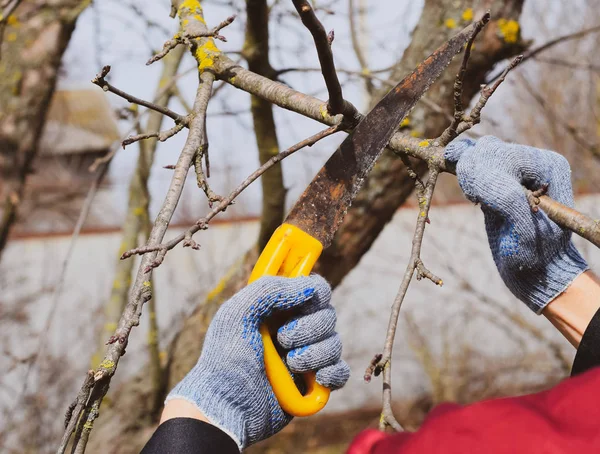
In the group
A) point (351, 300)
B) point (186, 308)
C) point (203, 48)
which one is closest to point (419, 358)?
point (351, 300)

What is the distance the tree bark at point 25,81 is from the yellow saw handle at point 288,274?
220cm

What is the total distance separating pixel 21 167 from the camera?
3.14 metres

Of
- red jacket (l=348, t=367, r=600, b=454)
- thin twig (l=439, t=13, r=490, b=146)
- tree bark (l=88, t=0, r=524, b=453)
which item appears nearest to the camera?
red jacket (l=348, t=367, r=600, b=454)

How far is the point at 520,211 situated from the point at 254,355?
0.60m

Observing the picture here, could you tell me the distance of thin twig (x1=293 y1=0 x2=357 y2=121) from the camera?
1.05m

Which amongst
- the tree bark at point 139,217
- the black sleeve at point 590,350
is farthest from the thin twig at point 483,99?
the tree bark at point 139,217

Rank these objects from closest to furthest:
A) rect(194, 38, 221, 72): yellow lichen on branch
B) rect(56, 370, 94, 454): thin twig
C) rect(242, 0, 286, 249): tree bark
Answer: rect(56, 370, 94, 454): thin twig → rect(194, 38, 221, 72): yellow lichen on branch → rect(242, 0, 286, 249): tree bark

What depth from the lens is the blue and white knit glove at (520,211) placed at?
122cm

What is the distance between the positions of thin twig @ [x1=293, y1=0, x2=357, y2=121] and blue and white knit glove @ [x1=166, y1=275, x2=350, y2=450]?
0.37 m

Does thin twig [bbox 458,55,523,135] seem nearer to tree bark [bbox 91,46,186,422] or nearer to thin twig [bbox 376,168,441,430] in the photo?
thin twig [bbox 376,168,441,430]

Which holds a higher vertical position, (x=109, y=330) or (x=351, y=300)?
(x=109, y=330)

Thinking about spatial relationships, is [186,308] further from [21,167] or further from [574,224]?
[574,224]

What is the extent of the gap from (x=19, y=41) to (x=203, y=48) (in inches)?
78.9

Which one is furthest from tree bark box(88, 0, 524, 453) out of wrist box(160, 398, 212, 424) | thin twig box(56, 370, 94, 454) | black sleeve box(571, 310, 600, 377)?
thin twig box(56, 370, 94, 454)
